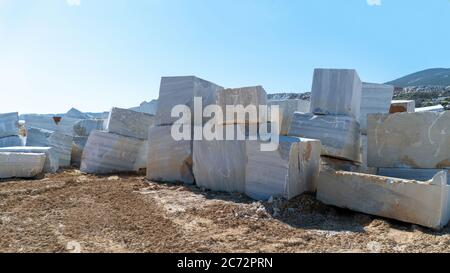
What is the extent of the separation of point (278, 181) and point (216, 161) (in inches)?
45.0

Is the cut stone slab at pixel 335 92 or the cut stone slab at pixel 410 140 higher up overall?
the cut stone slab at pixel 335 92

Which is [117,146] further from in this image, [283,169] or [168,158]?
[283,169]

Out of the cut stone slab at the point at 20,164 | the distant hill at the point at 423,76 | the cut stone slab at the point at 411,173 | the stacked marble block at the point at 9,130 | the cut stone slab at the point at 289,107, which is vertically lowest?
the cut stone slab at the point at 20,164

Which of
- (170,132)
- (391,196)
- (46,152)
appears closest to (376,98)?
(391,196)

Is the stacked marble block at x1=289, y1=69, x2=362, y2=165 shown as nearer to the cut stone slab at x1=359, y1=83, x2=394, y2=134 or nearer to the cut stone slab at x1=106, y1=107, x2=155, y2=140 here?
the cut stone slab at x1=359, y1=83, x2=394, y2=134

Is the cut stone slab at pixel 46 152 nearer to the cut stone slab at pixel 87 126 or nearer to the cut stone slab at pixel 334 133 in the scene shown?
the cut stone slab at pixel 87 126

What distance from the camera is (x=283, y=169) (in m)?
4.16

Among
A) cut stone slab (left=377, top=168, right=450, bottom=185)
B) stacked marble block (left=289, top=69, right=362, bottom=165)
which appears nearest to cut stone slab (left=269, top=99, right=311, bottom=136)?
stacked marble block (left=289, top=69, right=362, bottom=165)

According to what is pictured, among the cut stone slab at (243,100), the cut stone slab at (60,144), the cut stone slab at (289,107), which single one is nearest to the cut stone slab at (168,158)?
the cut stone slab at (243,100)

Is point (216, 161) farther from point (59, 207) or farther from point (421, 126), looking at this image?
point (421, 126)

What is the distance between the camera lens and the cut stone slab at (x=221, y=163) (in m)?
4.82

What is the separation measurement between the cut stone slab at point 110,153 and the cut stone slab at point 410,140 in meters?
4.40

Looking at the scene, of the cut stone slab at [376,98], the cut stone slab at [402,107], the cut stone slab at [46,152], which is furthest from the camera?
the cut stone slab at [402,107]
